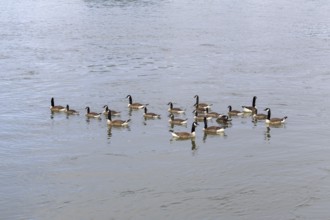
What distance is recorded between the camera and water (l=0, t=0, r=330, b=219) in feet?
74.5

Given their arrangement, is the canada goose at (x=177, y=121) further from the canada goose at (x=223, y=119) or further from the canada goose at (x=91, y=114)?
the canada goose at (x=91, y=114)

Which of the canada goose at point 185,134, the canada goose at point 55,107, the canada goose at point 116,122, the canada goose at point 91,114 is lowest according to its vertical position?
the canada goose at point 185,134

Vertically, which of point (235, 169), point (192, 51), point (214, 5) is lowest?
point (235, 169)

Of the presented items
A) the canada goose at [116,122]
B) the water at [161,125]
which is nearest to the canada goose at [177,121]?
the water at [161,125]

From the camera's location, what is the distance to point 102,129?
105 ft

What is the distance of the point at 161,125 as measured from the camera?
32.4 meters

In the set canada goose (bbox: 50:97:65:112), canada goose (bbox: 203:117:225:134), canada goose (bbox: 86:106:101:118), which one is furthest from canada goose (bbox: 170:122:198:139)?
canada goose (bbox: 50:97:65:112)

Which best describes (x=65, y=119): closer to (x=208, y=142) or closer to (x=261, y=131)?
(x=208, y=142)

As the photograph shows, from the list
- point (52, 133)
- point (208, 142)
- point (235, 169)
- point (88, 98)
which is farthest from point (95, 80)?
point (235, 169)

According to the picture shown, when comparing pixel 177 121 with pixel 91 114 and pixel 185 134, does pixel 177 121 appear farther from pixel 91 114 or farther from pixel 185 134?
pixel 91 114

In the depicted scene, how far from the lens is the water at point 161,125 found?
22.7 m

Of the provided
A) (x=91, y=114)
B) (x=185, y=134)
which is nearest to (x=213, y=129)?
(x=185, y=134)

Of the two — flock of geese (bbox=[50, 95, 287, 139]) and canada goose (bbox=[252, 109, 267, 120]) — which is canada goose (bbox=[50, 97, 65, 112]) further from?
canada goose (bbox=[252, 109, 267, 120])

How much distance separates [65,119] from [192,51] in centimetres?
2253
